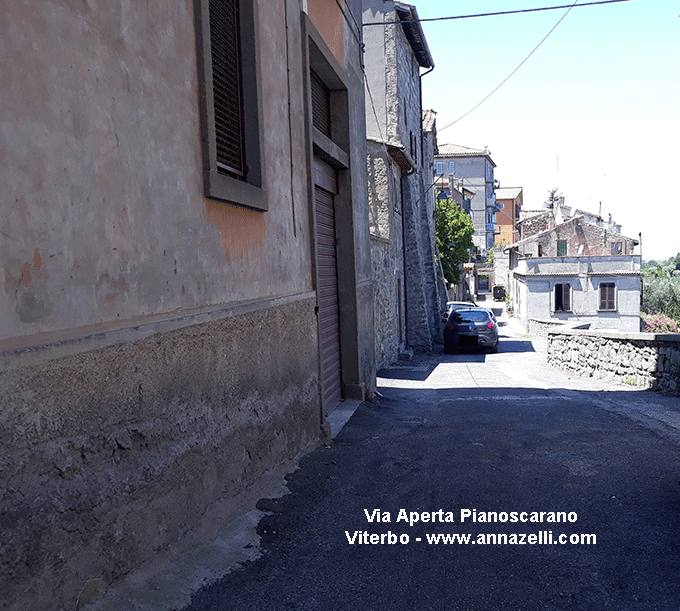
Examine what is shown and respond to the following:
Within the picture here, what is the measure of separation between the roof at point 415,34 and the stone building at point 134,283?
1692cm

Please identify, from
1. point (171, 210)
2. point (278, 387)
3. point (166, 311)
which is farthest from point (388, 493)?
point (171, 210)

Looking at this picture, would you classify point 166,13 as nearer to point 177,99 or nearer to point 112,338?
point 177,99

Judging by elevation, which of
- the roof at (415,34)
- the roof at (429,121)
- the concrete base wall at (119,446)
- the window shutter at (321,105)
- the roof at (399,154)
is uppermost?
the roof at (415,34)

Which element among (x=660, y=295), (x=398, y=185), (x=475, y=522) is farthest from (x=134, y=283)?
(x=660, y=295)

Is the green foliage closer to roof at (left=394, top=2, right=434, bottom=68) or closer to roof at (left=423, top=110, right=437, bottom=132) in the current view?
roof at (left=423, top=110, right=437, bottom=132)

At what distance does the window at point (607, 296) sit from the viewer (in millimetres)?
38500

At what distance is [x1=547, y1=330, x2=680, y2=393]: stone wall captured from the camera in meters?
10.9

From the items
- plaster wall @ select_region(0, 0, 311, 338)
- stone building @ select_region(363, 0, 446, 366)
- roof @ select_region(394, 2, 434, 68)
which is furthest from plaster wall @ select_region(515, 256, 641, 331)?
plaster wall @ select_region(0, 0, 311, 338)

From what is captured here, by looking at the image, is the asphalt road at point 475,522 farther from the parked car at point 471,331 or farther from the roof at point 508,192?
the roof at point 508,192

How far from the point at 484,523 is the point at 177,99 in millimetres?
3367

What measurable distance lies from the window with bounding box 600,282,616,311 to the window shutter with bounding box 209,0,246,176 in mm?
37304

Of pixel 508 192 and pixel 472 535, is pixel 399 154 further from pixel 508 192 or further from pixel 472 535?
pixel 508 192

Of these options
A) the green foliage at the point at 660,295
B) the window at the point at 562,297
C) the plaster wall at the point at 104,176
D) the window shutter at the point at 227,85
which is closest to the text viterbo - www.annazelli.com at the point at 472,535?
the plaster wall at the point at 104,176

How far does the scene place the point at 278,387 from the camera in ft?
17.4
